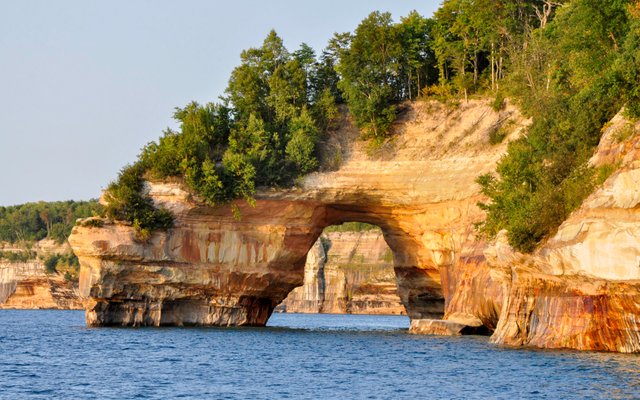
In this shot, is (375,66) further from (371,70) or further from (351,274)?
(351,274)

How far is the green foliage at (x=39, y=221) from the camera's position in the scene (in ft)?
459

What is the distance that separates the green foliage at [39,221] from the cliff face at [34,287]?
646 cm

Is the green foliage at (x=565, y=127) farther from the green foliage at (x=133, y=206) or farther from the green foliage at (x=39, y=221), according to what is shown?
the green foliage at (x=39, y=221)

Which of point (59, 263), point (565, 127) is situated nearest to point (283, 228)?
point (565, 127)

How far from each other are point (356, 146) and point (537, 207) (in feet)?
75.6

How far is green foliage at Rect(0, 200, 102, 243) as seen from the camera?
459ft

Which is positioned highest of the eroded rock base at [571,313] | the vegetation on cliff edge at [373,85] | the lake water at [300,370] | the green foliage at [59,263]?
the vegetation on cliff edge at [373,85]

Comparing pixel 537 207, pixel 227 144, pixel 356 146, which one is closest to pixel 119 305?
pixel 227 144

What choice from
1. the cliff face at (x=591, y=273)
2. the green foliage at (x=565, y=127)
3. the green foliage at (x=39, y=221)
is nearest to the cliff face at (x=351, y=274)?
the green foliage at (x=39, y=221)

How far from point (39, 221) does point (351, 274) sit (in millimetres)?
50739

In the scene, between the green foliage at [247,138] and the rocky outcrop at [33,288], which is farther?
the rocky outcrop at [33,288]

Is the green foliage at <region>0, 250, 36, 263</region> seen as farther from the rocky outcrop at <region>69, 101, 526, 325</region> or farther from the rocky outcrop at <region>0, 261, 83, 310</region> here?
the rocky outcrop at <region>69, 101, 526, 325</region>

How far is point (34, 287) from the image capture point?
131 m

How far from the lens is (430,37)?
68375 millimetres
